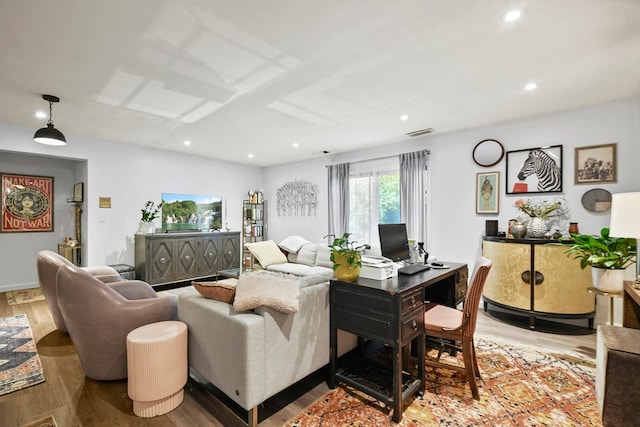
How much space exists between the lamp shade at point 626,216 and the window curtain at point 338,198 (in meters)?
3.87

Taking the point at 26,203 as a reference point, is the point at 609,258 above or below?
below

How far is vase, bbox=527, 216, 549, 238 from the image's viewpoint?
3520mm

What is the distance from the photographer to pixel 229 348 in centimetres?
180

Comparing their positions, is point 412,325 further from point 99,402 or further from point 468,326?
point 99,402

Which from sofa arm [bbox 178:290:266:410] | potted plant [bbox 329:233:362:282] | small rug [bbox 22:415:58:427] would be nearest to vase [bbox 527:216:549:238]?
potted plant [bbox 329:233:362:282]

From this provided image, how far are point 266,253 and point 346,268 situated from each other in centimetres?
331

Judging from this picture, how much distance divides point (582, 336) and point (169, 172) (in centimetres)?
685

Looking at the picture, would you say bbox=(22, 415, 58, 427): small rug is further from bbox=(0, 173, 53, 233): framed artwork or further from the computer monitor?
bbox=(0, 173, 53, 233): framed artwork

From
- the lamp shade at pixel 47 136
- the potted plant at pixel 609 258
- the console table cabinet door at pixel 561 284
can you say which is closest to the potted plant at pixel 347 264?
the potted plant at pixel 609 258

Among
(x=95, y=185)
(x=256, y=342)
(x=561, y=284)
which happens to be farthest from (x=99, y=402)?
(x=561, y=284)

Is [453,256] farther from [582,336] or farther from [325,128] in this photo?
[325,128]

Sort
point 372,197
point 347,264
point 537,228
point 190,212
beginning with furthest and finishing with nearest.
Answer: point 190,212
point 372,197
point 537,228
point 347,264

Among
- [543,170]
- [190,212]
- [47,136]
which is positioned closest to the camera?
[47,136]

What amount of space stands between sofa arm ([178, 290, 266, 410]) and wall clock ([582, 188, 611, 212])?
401cm
